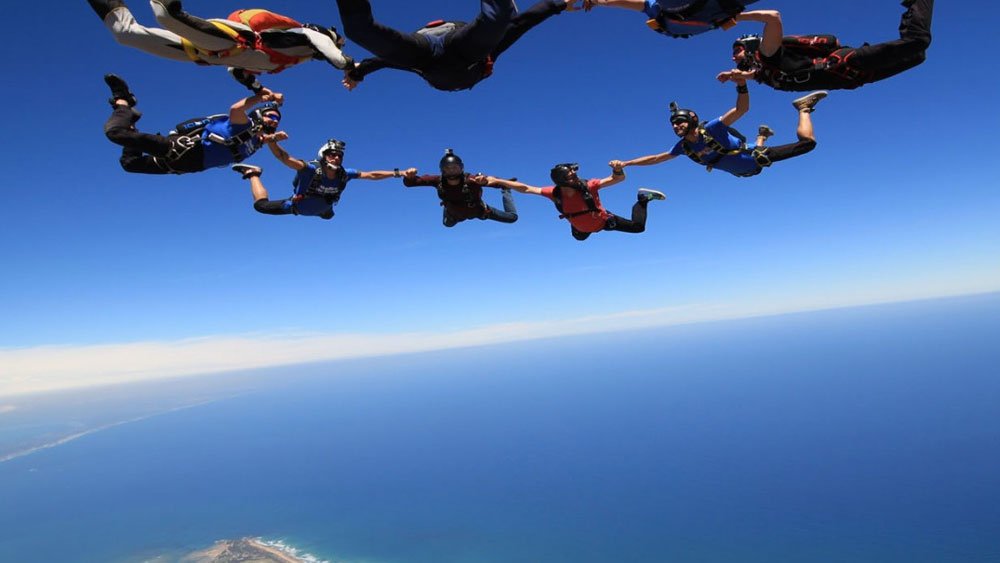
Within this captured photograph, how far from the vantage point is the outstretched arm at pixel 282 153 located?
5.96 metres

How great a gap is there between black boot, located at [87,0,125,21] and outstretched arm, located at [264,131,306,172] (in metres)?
2.01

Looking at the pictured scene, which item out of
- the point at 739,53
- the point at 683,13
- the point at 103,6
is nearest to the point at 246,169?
the point at 103,6

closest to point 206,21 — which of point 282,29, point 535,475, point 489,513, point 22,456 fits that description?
point 282,29

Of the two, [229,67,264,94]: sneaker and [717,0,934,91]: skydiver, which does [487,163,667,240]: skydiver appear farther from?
[229,67,264,94]: sneaker

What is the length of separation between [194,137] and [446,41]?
3552 millimetres

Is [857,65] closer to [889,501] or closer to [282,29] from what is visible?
[282,29]

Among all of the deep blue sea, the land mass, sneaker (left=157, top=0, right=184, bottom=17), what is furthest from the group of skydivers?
the land mass

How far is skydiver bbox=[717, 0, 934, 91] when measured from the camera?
4852 millimetres

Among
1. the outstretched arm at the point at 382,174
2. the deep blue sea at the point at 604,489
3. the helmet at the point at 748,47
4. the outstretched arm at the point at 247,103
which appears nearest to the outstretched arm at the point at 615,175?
the helmet at the point at 748,47

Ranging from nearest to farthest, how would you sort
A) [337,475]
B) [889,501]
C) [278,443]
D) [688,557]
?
1. [688,557]
2. [889,501]
3. [337,475]
4. [278,443]

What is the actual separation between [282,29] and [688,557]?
7271 cm

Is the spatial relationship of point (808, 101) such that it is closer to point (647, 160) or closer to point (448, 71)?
point (647, 160)

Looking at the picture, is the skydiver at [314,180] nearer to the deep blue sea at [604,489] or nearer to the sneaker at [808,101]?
the sneaker at [808,101]

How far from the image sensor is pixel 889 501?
6706cm
